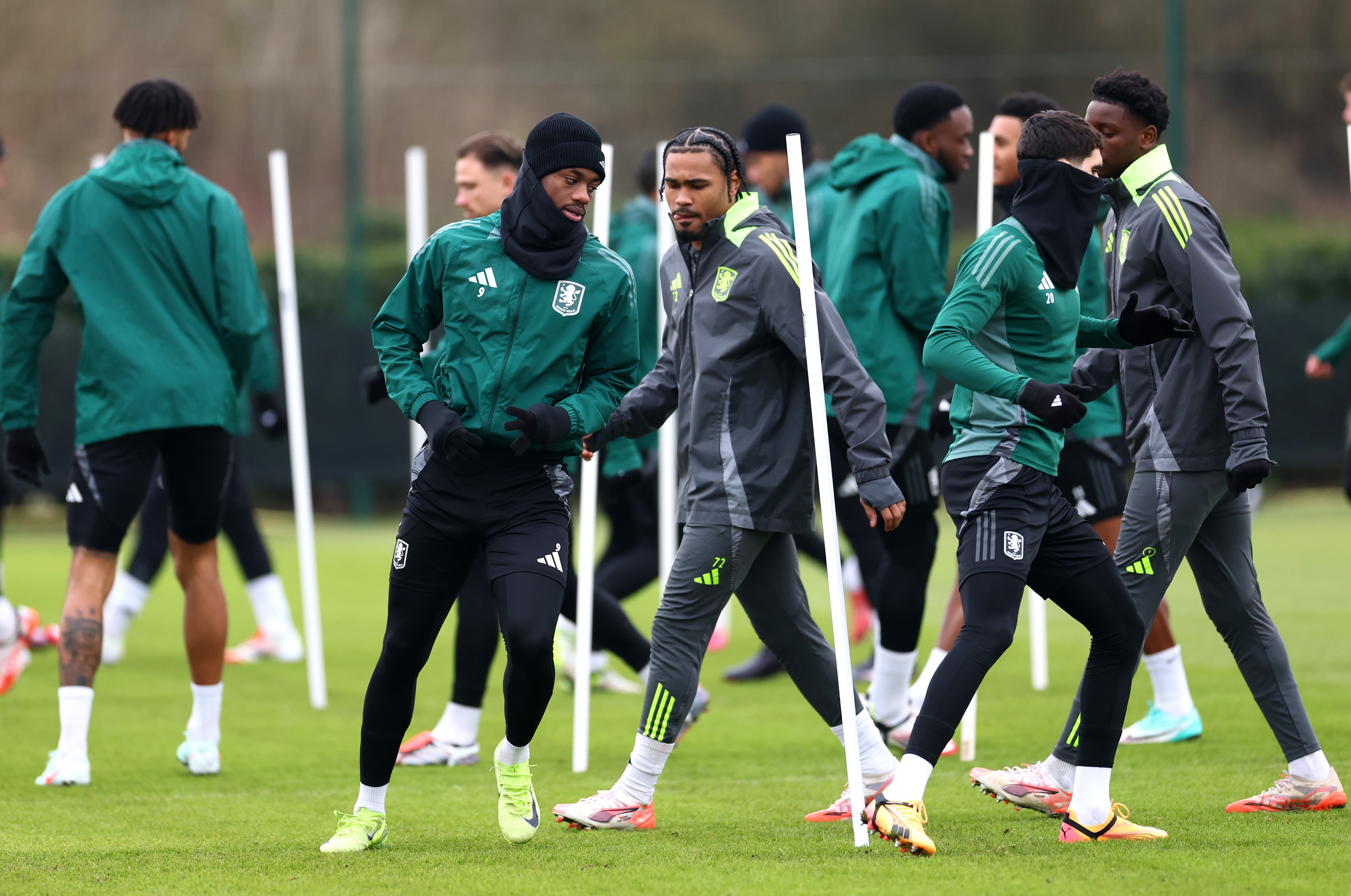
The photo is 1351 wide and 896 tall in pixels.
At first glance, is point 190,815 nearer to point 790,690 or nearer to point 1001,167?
point 790,690

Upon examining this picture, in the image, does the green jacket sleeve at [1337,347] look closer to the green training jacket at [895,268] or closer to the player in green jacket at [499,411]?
the green training jacket at [895,268]

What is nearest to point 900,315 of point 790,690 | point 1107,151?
point 1107,151

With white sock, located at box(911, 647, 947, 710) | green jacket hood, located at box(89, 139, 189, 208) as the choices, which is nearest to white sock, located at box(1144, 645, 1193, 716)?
white sock, located at box(911, 647, 947, 710)

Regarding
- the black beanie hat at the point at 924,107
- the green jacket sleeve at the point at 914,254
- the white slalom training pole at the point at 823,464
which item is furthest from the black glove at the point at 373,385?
the white slalom training pole at the point at 823,464

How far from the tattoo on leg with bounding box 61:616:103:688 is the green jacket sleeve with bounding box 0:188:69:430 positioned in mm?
692

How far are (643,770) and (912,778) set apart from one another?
83 cm

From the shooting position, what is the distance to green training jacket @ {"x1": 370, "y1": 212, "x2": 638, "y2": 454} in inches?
167

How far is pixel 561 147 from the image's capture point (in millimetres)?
4301

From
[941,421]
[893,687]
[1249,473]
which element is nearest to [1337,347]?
[941,421]

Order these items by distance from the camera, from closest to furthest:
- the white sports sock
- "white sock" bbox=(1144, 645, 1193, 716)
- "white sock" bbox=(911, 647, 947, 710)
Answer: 1. the white sports sock
2. "white sock" bbox=(911, 647, 947, 710)
3. "white sock" bbox=(1144, 645, 1193, 716)

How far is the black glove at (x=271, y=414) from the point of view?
6438 millimetres

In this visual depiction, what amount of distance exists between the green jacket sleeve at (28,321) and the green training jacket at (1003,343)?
3.07 meters

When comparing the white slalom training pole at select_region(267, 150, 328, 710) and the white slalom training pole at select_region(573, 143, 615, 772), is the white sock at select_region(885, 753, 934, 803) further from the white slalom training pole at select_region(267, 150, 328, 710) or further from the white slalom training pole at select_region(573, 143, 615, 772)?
the white slalom training pole at select_region(267, 150, 328, 710)

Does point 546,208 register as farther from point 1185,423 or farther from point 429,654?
point 1185,423
